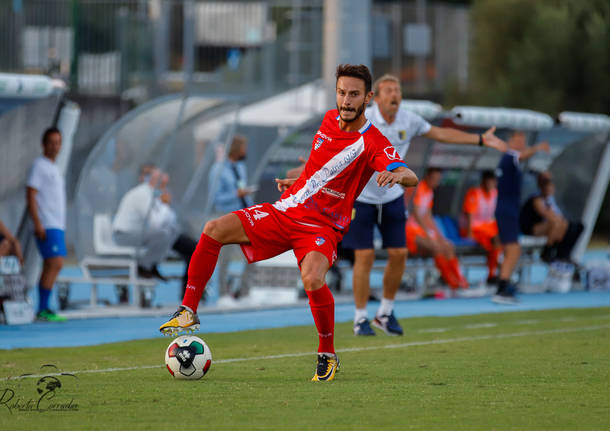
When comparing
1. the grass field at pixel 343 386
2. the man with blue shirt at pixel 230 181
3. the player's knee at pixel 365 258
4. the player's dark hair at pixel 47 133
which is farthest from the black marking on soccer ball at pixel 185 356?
the man with blue shirt at pixel 230 181

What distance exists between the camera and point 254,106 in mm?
25078

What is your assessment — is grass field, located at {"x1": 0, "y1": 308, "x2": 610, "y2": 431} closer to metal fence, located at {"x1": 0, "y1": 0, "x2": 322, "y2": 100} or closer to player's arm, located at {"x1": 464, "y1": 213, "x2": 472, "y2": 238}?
player's arm, located at {"x1": 464, "y1": 213, "x2": 472, "y2": 238}

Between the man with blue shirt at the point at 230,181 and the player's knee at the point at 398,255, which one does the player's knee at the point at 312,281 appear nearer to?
the player's knee at the point at 398,255

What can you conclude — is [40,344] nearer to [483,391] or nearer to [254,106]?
[483,391]

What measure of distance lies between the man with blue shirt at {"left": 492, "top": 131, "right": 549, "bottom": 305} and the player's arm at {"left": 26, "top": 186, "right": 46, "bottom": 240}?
640 centimetres

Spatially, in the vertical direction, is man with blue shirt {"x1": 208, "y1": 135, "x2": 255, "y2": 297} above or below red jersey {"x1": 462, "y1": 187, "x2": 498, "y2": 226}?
above

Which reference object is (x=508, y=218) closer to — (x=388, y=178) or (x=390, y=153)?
(x=390, y=153)

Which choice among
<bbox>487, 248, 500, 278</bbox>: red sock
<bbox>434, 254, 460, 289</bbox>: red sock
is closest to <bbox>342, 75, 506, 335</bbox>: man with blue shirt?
<bbox>434, 254, 460, 289</bbox>: red sock

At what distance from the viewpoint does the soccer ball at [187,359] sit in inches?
300

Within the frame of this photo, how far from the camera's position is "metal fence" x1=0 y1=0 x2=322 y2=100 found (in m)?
23.9

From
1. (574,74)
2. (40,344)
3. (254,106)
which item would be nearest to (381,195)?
(40,344)

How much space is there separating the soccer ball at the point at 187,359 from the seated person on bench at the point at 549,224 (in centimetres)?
1162

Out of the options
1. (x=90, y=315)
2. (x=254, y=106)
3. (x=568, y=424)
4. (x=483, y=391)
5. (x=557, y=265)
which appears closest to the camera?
(x=568, y=424)

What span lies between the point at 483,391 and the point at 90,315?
6.90 metres
